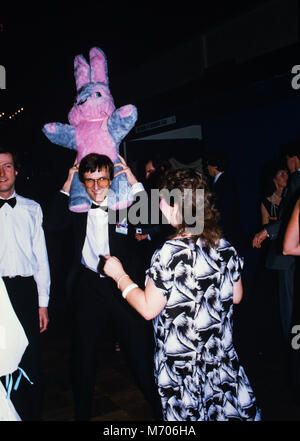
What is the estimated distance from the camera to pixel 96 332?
212 cm

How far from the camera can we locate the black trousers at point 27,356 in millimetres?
2139

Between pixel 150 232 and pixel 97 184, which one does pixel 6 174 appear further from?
pixel 150 232

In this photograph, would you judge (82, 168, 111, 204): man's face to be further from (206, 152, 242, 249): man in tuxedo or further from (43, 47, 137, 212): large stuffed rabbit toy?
(206, 152, 242, 249): man in tuxedo

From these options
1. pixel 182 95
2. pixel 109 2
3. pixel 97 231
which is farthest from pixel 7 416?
pixel 182 95

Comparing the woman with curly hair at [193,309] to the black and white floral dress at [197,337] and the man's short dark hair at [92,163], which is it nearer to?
the black and white floral dress at [197,337]

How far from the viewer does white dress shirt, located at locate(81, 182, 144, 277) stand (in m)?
2.23

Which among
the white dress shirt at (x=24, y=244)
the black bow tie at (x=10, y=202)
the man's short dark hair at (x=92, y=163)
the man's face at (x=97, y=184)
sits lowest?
the white dress shirt at (x=24, y=244)

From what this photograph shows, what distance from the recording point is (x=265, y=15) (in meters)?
4.32

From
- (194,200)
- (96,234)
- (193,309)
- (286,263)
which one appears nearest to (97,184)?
(96,234)

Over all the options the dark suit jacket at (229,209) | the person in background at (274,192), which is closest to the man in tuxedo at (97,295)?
the dark suit jacket at (229,209)

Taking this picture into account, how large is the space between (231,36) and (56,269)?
165 inches

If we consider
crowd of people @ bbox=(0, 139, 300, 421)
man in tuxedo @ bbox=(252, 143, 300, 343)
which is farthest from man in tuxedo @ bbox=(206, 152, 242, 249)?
man in tuxedo @ bbox=(252, 143, 300, 343)

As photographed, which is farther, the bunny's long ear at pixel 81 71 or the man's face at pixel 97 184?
the bunny's long ear at pixel 81 71

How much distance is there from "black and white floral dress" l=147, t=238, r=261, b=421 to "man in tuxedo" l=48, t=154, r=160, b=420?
575mm
